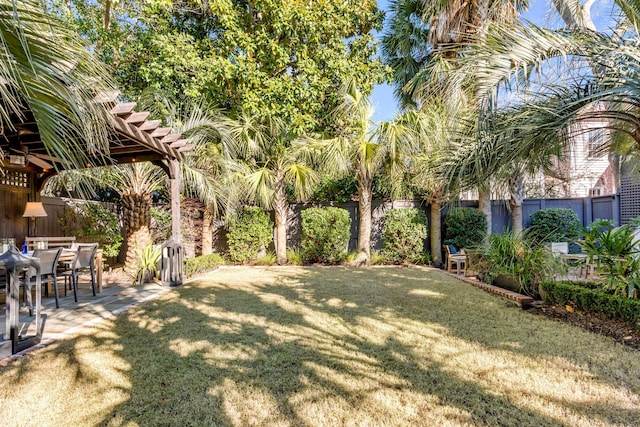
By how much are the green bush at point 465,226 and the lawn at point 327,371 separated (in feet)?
14.4

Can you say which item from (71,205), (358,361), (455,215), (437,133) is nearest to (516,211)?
(455,215)

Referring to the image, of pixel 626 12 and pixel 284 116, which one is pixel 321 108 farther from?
pixel 626 12

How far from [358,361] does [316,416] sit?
0.83 meters

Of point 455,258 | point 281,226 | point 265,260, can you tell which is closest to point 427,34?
point 455,258

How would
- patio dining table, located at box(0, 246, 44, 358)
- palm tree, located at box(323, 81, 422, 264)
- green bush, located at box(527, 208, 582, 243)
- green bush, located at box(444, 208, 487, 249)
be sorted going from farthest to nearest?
green bush, located at box(527, 208, 582, 243), green bush, located at box(444, 208, 487, 249), palm tree, located at box(323, 81, 422, 264), patio dining table, located at box(0, 246, 44, 358)

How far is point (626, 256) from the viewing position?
3633 mm

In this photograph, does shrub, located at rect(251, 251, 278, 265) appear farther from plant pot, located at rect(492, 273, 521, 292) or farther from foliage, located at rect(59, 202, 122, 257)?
plant pot, located at rect(492, 273, 521, 292)

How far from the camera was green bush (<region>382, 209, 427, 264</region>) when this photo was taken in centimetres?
875

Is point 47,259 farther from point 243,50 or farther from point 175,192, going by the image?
point 243,50

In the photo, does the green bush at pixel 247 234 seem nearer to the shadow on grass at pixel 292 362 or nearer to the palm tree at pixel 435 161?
the shadow on grass at pixel 292 362

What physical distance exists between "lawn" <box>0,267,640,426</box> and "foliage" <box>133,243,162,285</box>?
2.09 metres

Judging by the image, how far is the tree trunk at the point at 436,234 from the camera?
880 cm

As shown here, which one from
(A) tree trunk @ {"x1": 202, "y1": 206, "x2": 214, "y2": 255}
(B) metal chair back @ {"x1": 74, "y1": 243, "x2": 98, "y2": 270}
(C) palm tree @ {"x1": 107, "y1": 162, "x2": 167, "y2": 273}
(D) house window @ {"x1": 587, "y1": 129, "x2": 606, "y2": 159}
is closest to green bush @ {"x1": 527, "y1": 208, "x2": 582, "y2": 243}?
(D) house window @ {"x1": 587, "y1": 129, "x2": 606, "y2": 159}

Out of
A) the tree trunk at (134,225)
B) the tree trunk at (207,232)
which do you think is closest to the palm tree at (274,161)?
the tree trunk at (207,232)
